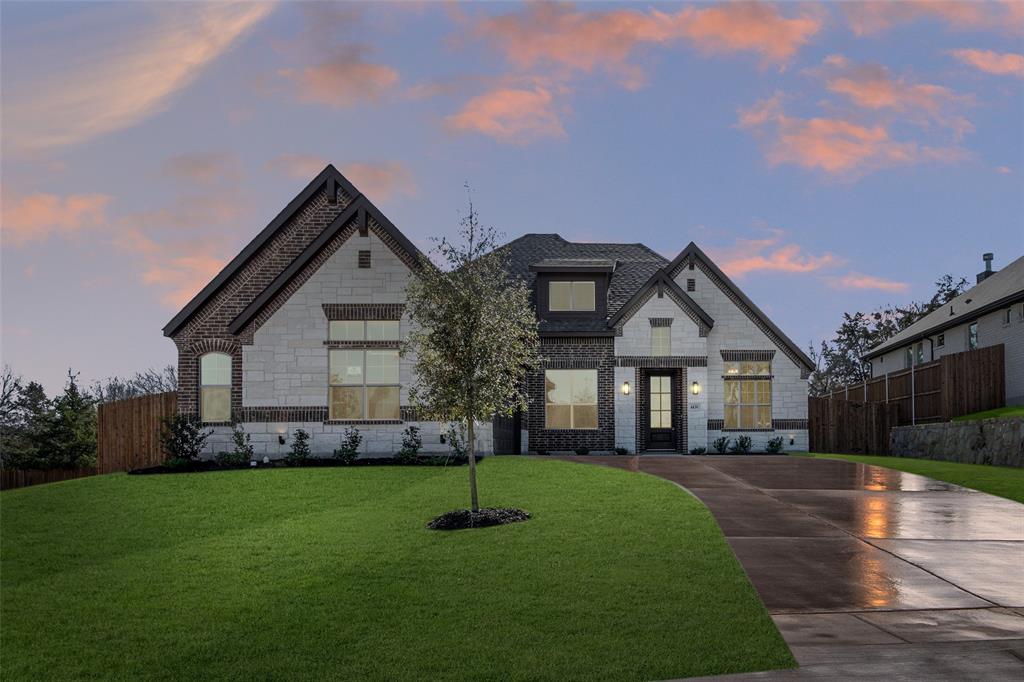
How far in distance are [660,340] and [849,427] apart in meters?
11.0

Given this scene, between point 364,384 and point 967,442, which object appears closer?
point 364,384

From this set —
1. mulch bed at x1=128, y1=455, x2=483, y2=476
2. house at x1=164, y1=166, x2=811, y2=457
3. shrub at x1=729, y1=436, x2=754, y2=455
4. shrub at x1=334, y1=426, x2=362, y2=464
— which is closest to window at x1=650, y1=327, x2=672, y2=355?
house at x1=164, y1=166, x2=811, y2=457

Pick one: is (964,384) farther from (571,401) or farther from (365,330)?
(365,330)

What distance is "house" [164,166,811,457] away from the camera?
2622cm

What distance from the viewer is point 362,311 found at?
86.5ft

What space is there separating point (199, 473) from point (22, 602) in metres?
12.0

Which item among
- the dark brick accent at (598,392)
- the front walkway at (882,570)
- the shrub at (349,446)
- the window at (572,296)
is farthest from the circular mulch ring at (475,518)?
the window at (572,296)

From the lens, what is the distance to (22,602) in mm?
11758

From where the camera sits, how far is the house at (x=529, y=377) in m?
26.2

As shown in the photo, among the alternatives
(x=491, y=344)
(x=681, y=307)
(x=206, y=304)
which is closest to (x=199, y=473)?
(x=206, y=304)

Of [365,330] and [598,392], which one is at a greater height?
[365,330]

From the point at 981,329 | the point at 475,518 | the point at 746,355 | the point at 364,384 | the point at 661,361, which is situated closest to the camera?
the point at 475,518

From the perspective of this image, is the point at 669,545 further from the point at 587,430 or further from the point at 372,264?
the point at 587,430

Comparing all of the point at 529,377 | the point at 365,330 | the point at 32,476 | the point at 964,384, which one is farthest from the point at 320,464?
the point at 964,384
